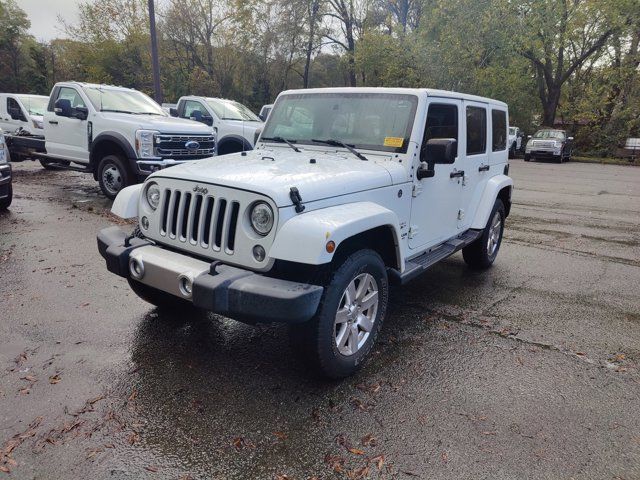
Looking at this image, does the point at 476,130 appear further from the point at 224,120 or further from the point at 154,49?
the point at 154,49

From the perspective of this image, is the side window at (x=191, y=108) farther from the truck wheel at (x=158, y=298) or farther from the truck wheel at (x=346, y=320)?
the truck wheel at (x=346, y=320)

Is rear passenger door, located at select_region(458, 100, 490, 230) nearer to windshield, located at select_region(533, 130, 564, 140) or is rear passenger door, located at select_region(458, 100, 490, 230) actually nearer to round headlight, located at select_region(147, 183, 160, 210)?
round headlight, located at select_region(147, 183, 160, 210)

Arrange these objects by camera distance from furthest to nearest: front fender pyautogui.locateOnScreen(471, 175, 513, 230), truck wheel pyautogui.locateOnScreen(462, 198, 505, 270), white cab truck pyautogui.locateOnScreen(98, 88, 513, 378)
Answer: truck wheel pyautogui.locateOnScreen(462, 198, 505, 270), front fender pyautogui.locateOnScreen(471, 175, 513, 230), white cab truck pyautogui.locateOnScreen(98, 88, 513, 378)

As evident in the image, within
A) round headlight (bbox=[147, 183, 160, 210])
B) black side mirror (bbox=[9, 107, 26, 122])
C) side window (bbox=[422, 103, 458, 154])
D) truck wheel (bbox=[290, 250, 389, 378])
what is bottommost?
truck wheel (bbox=[290, 250, 389, 378])

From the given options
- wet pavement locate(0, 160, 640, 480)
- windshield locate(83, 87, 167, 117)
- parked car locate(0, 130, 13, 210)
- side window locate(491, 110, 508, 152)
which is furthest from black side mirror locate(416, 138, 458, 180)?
windshield locate(83, 87, 167, 117)

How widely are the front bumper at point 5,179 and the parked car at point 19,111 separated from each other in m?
5.67

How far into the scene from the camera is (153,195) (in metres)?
3.50

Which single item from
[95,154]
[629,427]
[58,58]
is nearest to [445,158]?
[629,427]

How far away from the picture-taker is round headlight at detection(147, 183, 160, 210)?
3480 millimetres

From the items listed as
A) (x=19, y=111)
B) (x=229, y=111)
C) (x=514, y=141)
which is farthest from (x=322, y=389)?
(x=514, y=141)

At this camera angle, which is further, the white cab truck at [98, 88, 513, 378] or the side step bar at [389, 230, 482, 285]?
the side step bar at [389, 230, 482, 285]

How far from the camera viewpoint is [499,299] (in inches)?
192

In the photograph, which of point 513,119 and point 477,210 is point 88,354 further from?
point 513,119

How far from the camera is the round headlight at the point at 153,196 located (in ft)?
11.4
